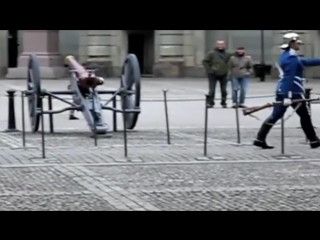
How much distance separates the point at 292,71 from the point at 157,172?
9.98 feet

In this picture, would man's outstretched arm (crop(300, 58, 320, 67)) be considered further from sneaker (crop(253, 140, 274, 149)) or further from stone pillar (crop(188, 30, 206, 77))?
stone pillar (crop(188, 30, 206, 77))

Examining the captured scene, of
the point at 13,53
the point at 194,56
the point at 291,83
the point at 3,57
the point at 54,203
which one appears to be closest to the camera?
the point at 54,203

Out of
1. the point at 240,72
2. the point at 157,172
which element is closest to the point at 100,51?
the point at 240,72

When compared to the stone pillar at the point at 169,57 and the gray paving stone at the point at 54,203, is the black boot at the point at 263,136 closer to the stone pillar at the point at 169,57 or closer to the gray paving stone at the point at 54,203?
the gray paving stone at the point at 54,203

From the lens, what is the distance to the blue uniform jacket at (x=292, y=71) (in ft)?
43.1

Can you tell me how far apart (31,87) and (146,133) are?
233 centimetres

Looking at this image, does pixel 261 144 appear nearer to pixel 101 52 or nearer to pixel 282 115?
pixel 282 115

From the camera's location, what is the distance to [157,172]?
36.6 feet

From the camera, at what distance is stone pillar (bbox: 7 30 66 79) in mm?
35938

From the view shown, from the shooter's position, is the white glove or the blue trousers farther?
the blue trousers

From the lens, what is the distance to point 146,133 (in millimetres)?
16125

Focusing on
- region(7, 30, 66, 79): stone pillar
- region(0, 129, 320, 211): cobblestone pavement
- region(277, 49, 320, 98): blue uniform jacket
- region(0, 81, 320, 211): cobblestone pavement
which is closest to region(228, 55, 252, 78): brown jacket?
region(0, 81, 320, 211): cobblestone pavement

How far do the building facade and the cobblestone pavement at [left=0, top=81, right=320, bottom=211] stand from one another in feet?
64.2

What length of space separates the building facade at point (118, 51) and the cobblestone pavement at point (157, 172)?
19.6 meters
